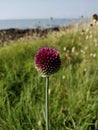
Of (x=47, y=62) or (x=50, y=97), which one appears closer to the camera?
(x=47, y=62)

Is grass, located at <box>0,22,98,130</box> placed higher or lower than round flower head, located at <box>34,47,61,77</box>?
lower

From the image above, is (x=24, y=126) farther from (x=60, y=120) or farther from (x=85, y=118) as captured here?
(x=85, y=118)

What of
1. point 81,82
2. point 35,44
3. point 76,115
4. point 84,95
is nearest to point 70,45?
point 35,44

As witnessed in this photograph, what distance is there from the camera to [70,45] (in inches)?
241

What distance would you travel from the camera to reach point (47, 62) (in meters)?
2.25

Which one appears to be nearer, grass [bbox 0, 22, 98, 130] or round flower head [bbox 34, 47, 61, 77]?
round flower head [bbox 34, 47, 61, 77]

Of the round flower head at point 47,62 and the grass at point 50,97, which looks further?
the grass at point 50,97

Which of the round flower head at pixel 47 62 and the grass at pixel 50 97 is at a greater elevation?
the round flower head at pixel 47 62

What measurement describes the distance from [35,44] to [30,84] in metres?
2.09

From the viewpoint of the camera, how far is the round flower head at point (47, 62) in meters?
2.22

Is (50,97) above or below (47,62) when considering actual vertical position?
below

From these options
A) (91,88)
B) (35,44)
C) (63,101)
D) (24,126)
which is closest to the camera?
(24,126)

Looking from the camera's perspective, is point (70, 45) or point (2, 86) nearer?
point (2, 86)

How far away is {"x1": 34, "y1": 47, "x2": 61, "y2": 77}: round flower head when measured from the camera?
87.6 inches
